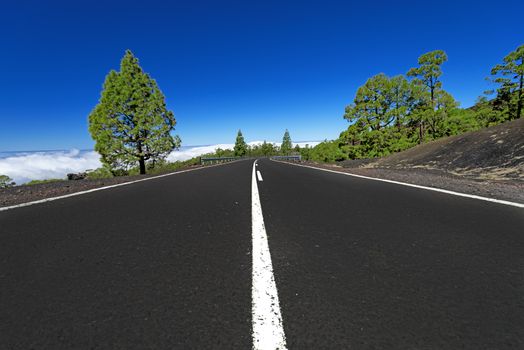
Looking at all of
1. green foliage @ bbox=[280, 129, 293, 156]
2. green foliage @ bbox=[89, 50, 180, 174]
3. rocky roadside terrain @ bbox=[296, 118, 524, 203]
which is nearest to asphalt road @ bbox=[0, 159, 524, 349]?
rocky roadside terrain @ bbox=[296, 118, 524, 203]

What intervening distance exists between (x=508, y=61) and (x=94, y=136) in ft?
137

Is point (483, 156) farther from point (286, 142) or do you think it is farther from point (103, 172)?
point (286, 142)

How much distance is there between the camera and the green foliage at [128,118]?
20156mm

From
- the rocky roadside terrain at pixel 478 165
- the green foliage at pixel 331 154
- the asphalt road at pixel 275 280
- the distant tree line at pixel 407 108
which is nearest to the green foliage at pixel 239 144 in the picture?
the green foliage at pixel 331 154

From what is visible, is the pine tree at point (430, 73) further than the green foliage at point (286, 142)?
No

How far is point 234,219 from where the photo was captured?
13.1 ft

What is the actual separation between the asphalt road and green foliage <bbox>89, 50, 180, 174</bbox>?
1868 cm

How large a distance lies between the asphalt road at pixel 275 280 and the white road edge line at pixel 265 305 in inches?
1.7

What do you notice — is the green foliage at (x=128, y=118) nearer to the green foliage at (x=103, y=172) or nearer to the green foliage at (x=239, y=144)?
the green foliage at (x=103, y=172)

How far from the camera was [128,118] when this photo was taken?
20938mm

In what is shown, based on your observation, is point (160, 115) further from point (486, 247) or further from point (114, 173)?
point (486, 247)

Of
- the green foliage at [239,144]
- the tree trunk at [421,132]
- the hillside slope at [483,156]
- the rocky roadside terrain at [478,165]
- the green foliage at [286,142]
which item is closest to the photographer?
the rocky roadside terrain at [478,165]

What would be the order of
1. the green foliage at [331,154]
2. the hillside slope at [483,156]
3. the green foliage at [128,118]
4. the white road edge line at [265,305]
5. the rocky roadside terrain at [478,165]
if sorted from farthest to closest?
the green foliage at [331,154] → the green foliage at [128,118] → the hillside slope at [483,156] → the rocky roadside terrain at [478,165] → the white road edge line at [265,305]

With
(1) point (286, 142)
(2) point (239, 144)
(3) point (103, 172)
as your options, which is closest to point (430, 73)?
(3) point (103, 172)
